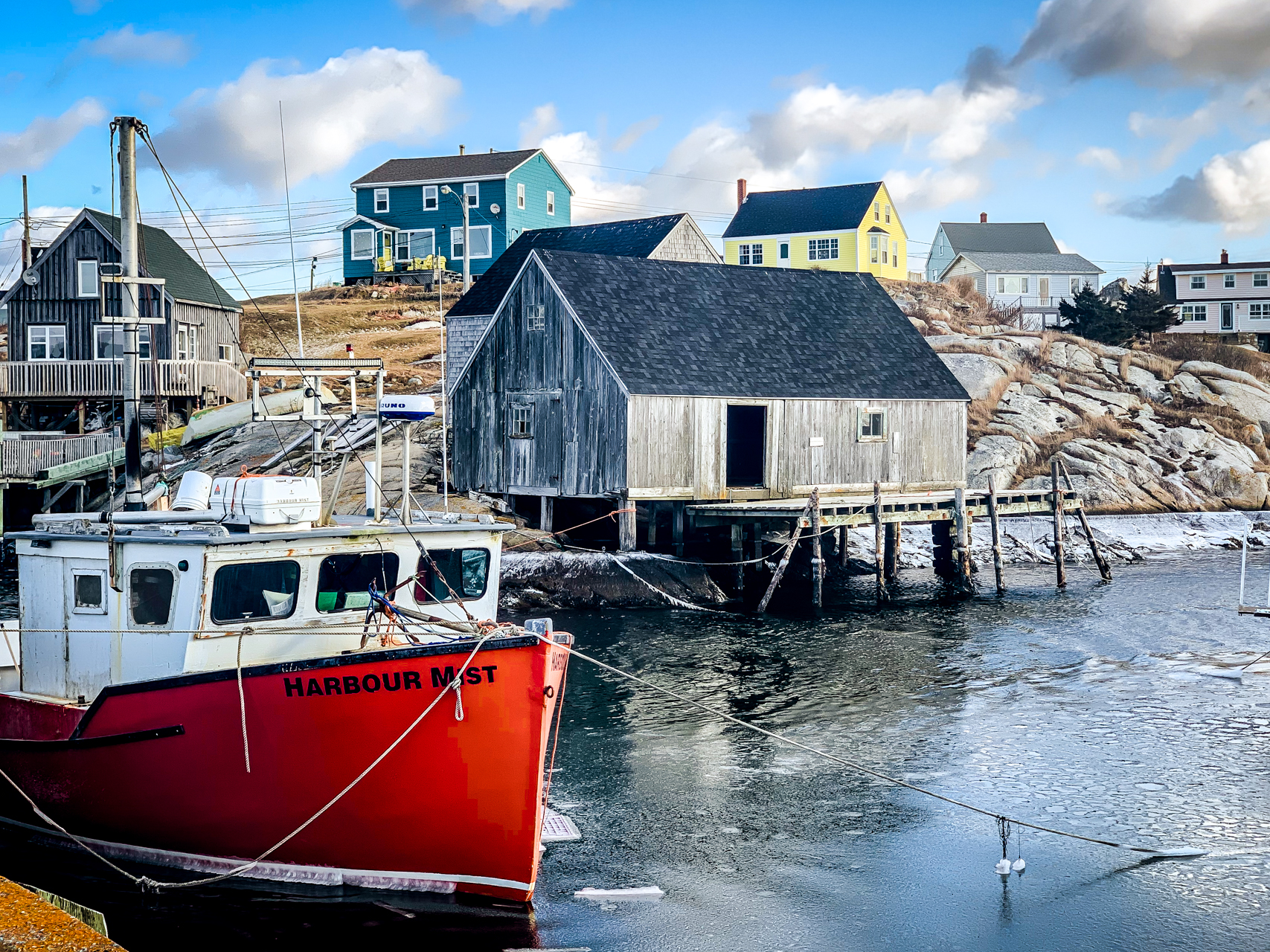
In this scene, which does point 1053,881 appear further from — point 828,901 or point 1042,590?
point 1042,590

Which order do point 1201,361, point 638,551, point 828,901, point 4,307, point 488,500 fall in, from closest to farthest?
1. point 828,901
2. point 638,551
3. point 488,500
4. point 4,307
5. point 1201,361

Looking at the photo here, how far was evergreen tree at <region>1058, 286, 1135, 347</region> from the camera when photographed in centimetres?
6475

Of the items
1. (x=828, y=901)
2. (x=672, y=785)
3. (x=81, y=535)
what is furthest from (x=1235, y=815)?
(x=81, y=535)

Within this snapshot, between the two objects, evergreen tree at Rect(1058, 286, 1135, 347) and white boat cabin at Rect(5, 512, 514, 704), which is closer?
white boat cabin at Rect(5, 512, 514, 704)

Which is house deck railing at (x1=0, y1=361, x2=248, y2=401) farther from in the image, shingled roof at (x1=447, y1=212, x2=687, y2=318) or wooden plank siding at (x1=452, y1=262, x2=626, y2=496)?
wooden plank siding at (x1=452, y1=262, x2=626, y2=496)

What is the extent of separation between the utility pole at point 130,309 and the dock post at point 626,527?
1767 centimetres

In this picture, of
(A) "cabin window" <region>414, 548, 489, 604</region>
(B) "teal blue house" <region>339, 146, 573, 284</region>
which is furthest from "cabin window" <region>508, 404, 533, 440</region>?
(B) "teal blue house" <region>339, 146, 573, 284</region>

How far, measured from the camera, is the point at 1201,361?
202 ft

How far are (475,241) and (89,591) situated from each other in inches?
2248

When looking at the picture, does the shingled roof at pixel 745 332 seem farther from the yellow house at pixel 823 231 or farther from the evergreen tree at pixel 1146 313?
the yellow house at pixel 823 231

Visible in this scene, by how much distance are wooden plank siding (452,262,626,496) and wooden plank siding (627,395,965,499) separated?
3.15 ft

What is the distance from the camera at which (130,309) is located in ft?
45.1

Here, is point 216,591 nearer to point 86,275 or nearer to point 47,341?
point 86,275

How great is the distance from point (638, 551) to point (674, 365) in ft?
16.7
